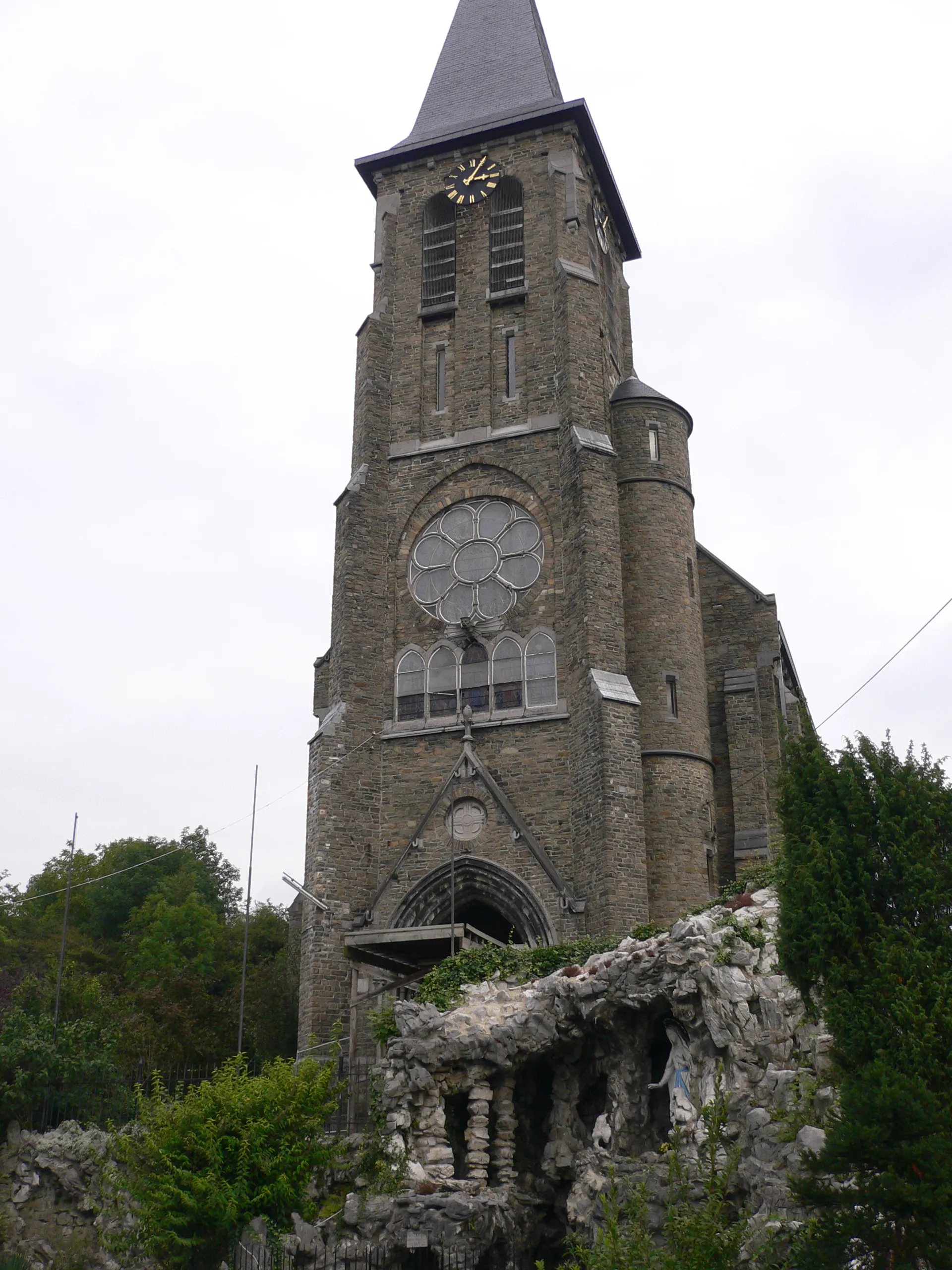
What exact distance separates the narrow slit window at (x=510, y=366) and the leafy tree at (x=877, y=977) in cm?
1720

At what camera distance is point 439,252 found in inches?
1234

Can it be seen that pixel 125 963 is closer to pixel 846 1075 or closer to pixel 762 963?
pixel 762 963

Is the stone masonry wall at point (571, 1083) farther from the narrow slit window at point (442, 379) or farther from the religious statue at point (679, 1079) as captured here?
the narrow slit window at point (442, 379)

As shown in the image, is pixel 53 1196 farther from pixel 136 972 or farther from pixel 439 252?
pixel 439 252

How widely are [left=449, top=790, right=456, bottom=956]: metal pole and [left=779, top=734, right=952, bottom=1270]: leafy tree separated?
10.0m

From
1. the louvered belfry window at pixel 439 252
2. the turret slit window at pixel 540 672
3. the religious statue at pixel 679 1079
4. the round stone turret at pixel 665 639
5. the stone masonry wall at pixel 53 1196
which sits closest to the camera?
the religious statue at pixel 679 1079

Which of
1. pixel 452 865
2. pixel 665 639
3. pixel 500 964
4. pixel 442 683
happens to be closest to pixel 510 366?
pixel 665 639

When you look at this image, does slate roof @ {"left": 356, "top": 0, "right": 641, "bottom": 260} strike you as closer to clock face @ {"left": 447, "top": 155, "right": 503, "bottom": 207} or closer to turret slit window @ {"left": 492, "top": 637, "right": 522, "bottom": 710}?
clock face @ {"left": 447, "top": 155, "right": 503, "bottom": 207}

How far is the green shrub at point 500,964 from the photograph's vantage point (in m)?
19.2

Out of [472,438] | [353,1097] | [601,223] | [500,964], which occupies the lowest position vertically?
[353,1097]

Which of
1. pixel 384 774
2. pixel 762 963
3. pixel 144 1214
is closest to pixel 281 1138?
pixel 144 1214

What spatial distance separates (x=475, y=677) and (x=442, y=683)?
733 mm

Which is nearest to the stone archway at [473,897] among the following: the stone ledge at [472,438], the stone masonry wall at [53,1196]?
the stone masonry wall at [53,1196]

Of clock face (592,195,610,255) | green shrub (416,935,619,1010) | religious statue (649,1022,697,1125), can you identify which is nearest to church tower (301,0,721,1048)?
clock face (592,195,610,255)
